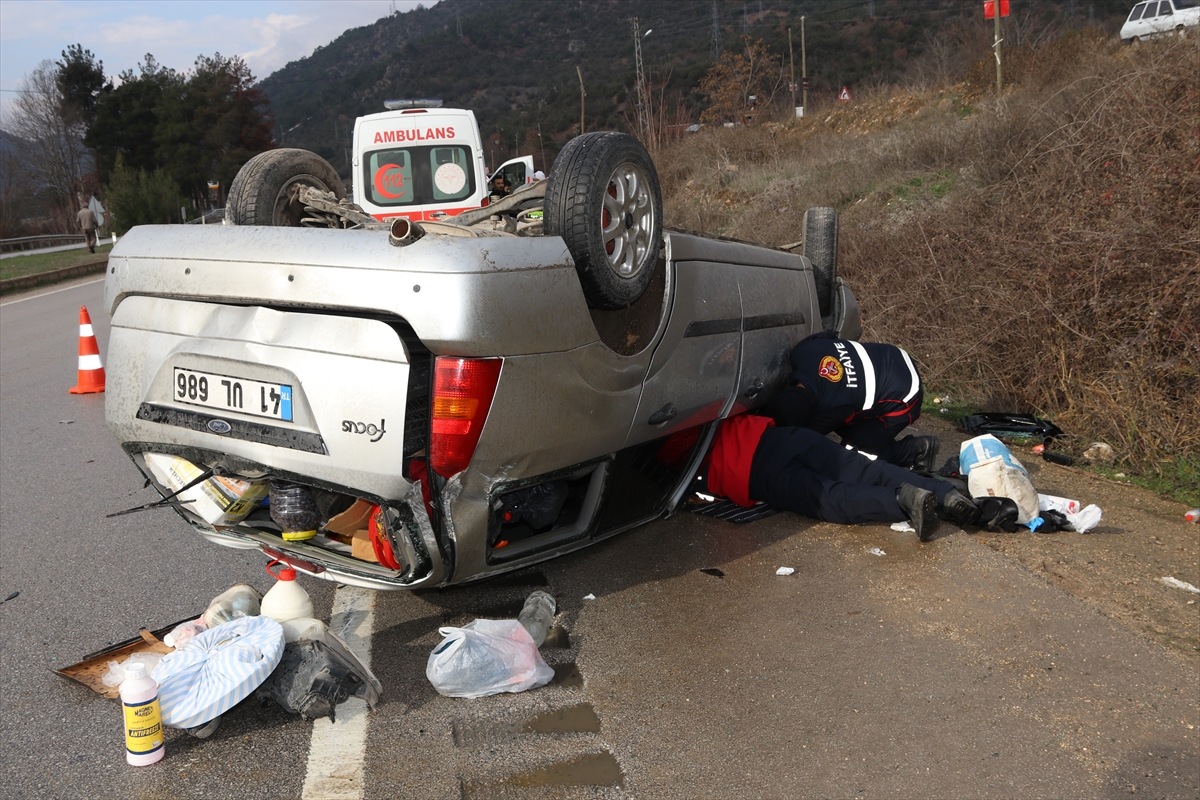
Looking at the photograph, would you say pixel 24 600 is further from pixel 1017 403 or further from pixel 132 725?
pixel 1017 403

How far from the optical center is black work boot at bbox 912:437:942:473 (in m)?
5.39

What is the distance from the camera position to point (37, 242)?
141 feet

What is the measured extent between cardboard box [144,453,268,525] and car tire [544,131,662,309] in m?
1.47

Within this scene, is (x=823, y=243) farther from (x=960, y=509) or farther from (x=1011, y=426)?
(x=960, y=509)

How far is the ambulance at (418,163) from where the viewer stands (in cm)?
1158

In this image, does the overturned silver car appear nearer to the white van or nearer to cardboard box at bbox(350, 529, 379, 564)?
cardboard box at bbox(350, 529, 379, 564)

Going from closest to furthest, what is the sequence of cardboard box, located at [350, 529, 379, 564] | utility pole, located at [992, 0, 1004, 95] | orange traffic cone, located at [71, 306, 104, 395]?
cardboard box, located at [350, 529, 379, 564]
orange traffic cone, located at [71, 306, 104, 395]
utility pole, located at [992, 0, 1004, 95]

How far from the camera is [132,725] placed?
2.67m

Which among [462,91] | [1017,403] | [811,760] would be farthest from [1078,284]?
[462,91]

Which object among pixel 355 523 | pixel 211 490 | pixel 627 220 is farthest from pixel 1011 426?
pixel 211 490

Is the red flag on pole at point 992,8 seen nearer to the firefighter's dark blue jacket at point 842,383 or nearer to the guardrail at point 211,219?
the guardrail at point 211,219

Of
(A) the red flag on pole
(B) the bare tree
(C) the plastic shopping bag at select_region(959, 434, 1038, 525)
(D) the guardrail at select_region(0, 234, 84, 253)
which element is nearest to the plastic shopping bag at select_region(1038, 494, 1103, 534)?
(C) the plastic shopping bag at select_region(959, 434, 1038, 525)

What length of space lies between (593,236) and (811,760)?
1836 mm

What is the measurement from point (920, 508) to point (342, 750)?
263 cm
